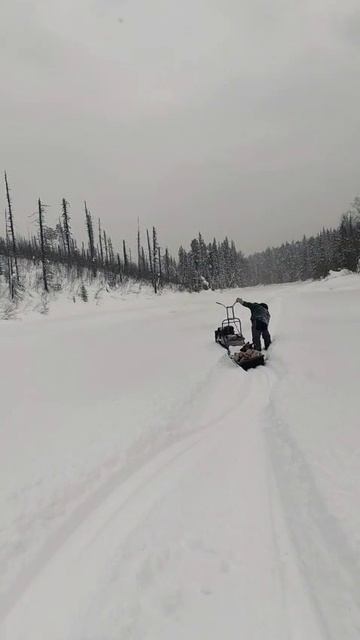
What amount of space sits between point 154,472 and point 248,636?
7.89 ft

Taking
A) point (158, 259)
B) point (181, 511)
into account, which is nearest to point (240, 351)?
point (181, 511)

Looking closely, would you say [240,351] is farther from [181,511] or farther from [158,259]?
[158,259]

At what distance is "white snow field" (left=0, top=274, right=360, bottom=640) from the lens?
8.63ft

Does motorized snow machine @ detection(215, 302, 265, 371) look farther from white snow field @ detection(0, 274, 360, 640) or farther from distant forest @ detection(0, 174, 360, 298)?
distant forest @ detection(0, 174, 360, 298)

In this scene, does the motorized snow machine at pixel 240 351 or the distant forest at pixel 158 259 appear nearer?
the motorized snow machine at pixel 240 351

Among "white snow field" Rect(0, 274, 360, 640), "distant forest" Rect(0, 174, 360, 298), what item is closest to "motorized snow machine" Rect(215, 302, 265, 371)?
"white snow field" Rect(0, 274, 360, 640)

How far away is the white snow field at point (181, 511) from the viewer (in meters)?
2.63

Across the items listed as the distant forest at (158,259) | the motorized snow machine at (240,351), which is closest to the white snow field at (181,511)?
the motorized snow machine at (240,351)

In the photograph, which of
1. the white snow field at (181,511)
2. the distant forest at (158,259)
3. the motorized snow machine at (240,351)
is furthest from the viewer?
the distant forest at (158,259)

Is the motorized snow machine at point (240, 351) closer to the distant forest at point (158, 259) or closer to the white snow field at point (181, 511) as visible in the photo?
the white snow field at point (181, 511)

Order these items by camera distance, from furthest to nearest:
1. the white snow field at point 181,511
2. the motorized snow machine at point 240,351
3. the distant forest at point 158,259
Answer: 1. the distant forest at point 158,259
2. the motorized snow machine at point 240,351
3. the white snow field at point 181,511

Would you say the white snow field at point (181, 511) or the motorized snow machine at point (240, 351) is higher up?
the motorized snow machine at point (240, 351)

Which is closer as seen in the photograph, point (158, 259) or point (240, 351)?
point (240, 351)

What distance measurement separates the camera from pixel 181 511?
3820mm
